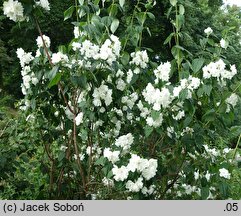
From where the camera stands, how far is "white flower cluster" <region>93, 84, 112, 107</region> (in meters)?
2.35

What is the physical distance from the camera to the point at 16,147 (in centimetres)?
282

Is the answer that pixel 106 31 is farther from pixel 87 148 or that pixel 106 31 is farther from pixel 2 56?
pixel 2 56

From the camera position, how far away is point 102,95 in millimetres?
2346

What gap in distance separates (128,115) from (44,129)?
653 mm

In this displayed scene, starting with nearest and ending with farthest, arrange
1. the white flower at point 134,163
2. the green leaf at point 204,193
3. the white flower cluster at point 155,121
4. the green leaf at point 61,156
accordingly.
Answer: the white flower at point 134,163
the white flower cluster at point 155,121
the green leaf at point 204,193
the green leaf at point 61,156

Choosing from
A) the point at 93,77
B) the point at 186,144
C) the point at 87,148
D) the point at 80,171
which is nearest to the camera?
the point at 93,77

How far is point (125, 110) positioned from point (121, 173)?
0.53 meters

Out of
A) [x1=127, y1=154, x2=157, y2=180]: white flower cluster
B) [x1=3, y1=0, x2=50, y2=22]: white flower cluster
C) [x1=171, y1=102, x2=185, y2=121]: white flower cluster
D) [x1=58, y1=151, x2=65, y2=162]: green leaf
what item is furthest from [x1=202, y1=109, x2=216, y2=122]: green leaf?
[x1=3, y1=0, x2=50, y2=22]: white flower cluster

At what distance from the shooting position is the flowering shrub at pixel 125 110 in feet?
7.54

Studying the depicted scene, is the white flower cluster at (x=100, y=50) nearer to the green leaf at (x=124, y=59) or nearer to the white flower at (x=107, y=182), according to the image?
the green leaf at (x=124, y=59)

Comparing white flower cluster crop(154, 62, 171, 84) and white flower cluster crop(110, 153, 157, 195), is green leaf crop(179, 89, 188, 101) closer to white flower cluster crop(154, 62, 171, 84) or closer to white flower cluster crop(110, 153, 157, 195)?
white flower cluster crop(154, 62, 171, 84)

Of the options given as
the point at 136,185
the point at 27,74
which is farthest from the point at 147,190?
the point at 27,74

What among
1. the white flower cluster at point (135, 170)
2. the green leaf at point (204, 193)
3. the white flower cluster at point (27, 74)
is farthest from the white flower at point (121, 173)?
the white flower cluster at point (27, 74)

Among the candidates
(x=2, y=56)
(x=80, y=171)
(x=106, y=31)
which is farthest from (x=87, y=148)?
(x=2, y=56)
